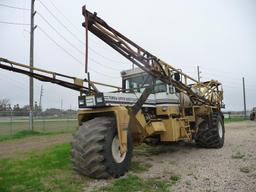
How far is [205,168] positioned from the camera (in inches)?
290

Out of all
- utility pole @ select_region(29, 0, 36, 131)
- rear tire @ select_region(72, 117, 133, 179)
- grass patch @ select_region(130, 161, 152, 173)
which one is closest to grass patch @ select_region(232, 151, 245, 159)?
grass patch @ select_region(130, 161, 152, 173)

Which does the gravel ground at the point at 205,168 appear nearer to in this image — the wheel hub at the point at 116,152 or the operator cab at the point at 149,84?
the wheel hub at the point at 116,152

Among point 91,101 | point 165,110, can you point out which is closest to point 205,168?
point 165,110

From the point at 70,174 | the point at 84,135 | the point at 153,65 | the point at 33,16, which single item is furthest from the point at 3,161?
the point at 33,16

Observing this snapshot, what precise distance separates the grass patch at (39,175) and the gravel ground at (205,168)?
5.70 feet

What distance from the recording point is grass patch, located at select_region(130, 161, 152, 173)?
718cm

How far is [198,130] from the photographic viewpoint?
35.8ft

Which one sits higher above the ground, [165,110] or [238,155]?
[165,110]

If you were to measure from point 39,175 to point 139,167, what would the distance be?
2478mm

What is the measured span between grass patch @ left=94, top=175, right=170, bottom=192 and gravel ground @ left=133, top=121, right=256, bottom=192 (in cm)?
27

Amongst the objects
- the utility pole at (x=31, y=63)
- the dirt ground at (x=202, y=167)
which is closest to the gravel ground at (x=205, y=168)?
the dirt ground at (x=202, y=167)

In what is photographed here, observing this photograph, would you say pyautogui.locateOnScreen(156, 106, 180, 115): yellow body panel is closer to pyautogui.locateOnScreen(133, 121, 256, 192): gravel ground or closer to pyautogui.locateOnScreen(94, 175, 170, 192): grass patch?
pyautogui.locateOnScreen(133, 121, 256, 192): gravel ground

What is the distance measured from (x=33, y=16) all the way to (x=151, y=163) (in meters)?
16.3

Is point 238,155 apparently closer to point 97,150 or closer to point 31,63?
point 97,150
